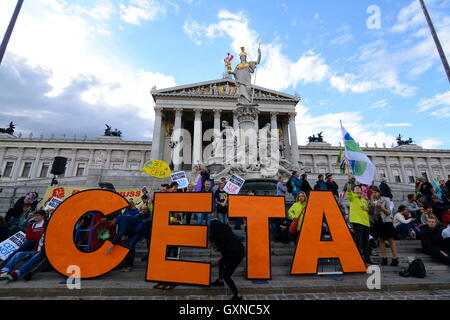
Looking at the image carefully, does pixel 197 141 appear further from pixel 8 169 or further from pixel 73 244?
pixel 8 169

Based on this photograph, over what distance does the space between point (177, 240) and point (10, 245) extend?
164 inches

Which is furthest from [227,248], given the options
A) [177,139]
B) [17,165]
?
[17,165]

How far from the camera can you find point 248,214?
398cm

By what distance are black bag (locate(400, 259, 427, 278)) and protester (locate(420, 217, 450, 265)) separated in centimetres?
154

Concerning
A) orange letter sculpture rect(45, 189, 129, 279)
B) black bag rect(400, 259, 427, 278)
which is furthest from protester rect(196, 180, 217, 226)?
black bag rect(400, 259, 427, 278)

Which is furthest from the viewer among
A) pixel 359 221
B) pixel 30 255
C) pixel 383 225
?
pixel 383 225

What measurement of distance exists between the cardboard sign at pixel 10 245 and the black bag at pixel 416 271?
8444mm

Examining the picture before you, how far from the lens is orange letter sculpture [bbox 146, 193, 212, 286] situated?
12.2 ft

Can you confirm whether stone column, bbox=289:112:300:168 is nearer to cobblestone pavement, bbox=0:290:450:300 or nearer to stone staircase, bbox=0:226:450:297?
stone staircase, bbox=0:226:450:297

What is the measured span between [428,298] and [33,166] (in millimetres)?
60898

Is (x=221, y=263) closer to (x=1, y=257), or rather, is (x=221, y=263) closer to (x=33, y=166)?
(x=1, y=257)

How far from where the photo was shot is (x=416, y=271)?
179 inches

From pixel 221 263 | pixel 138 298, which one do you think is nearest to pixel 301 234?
pixel 221 263

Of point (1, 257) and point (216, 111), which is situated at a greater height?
point (216, 111)
